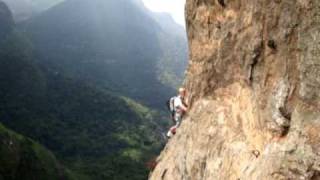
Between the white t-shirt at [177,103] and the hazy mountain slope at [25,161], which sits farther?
the hazy mountain slope at [25,161]

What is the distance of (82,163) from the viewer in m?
182

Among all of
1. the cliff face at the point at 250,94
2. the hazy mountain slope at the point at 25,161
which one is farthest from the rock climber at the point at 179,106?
the hazy mountain slope at the point at 25,161

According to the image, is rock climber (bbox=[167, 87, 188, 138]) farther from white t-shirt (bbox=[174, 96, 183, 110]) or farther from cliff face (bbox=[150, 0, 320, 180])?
cliff face (bbox=[150, 0, 320, 180])

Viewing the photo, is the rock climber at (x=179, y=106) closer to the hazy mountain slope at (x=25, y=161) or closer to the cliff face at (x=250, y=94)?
the cliff face at (x=250, y=94)

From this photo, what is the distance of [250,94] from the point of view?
1998 centimetres

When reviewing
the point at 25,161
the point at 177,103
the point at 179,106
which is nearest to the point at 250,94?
the point at 179,106

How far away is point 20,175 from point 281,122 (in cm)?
13023

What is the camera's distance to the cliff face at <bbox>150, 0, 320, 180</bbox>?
1552 centimetres

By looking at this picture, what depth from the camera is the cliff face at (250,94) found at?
50.9 ft

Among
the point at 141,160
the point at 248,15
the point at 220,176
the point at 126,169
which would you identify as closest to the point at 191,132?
the point at 220,176

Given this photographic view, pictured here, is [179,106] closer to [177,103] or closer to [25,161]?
[177,103]

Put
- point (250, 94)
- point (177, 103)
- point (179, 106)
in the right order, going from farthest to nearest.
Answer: point (177, 103)
point (179, 106)
point (250, 94)

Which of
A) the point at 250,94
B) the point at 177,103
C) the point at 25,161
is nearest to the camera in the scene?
the point at 250,94

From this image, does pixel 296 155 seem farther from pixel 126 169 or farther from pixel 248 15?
pixel 126 169
